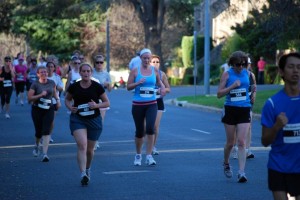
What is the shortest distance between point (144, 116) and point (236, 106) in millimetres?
2244

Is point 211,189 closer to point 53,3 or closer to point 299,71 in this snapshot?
point 299,71

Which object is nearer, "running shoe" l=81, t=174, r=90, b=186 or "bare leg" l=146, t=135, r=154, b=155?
"running shoe" l=81, t=174, r=90, b=186

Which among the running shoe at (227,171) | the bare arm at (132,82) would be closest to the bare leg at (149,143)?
the bare arm at (132,82)

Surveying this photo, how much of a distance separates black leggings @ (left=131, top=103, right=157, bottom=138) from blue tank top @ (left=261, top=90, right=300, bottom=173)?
7261 millimetres

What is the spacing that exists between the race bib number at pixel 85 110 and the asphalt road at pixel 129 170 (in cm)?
101

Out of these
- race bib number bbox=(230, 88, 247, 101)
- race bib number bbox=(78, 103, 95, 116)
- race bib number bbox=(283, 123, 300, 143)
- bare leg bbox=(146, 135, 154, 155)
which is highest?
race bib number bbox=(283, 123, 300, 143)

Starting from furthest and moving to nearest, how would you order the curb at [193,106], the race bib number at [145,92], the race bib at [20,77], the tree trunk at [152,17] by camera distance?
the tree trunk at [152,17]
the race bib at [20,77]
the curb at [193,106]
the race bib number at [145,92]

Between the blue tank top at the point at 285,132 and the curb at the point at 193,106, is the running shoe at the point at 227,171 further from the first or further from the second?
the curb at the point at 193,106

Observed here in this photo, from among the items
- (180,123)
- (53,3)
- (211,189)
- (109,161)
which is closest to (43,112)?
(109,161)

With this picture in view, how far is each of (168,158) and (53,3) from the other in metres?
42.2

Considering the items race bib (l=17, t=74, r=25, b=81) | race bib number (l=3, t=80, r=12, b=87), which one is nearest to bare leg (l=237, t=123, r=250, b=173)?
race bib number (l=3, t=80, r=12, b=87)

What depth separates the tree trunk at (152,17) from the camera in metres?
52.7

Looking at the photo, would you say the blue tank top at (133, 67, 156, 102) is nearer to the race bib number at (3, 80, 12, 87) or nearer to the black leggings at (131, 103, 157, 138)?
the black leggings at (131, 103, 157, 138)

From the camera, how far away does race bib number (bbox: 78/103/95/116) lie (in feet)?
39.3
